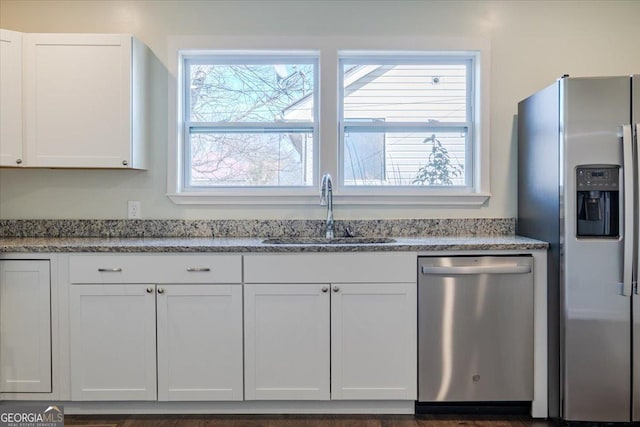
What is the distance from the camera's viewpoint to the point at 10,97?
2494 millimetres

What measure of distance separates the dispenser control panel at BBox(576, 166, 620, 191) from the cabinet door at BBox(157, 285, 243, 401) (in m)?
1.75

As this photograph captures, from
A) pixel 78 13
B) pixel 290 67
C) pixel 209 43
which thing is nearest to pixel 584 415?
pixel 290 67

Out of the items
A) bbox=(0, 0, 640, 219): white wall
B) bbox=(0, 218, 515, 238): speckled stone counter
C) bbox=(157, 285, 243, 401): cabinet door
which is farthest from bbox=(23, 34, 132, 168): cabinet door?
bbox=(157, 285, 243, 401): cabinet door

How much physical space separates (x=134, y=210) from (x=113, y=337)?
2.78ft

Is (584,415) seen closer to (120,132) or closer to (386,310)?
(386,310)

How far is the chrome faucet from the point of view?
2.76m

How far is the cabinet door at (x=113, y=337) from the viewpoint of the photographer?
2305mm

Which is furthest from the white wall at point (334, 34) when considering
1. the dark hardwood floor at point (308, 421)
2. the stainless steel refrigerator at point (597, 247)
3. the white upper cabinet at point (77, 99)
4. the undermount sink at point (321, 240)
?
the dark hardwood floor at point (308, 421)

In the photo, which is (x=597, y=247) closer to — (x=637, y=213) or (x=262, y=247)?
(x=637, y=213)

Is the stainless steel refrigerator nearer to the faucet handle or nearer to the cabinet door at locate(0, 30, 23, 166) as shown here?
the faucet handle

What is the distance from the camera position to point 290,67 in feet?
9.69

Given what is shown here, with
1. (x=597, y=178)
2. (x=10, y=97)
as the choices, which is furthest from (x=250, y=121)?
(x=597, y=178)

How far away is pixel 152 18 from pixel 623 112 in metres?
2.67

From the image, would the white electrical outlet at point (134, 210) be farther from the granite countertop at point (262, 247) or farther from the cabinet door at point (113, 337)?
the cabinet door at point (113, 337)
